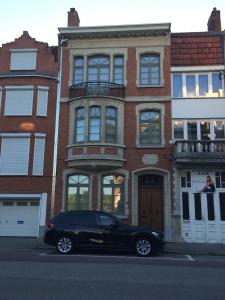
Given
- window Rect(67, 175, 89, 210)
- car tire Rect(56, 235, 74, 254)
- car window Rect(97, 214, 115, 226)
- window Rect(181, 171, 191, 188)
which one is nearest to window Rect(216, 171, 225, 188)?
window Rect(181, 171, 191, 188)

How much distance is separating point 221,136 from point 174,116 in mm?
2855

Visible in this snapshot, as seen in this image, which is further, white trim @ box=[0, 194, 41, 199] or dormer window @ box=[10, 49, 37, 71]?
dormer window @ box=[10, 49, 37, 71]

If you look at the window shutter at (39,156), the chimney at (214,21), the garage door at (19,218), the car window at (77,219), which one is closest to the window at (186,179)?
the car window at (77,219)

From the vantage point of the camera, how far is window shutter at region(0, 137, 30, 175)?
2100 centimetres

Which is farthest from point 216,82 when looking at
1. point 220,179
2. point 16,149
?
point 16,149

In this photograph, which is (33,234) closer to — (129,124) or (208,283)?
(129,124)

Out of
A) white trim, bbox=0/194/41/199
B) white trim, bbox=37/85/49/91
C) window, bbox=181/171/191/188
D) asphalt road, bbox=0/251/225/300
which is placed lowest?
asphalt road, bbox=0/251/225/300

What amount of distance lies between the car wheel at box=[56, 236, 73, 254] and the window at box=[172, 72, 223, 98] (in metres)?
11.0

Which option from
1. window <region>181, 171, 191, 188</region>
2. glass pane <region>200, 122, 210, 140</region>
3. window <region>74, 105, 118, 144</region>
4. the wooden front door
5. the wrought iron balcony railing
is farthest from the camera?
glass pane <region>200, 122, 210, 140</region>

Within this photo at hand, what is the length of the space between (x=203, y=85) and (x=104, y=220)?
10971mm

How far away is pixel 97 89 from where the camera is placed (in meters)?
20.7

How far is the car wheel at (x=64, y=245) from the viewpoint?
14.1m

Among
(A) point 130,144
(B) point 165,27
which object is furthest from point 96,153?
(B) point 165,27

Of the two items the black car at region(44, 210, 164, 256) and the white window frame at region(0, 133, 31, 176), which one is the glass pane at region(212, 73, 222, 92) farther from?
the white window frame at region(0, 133, 31, 176)
